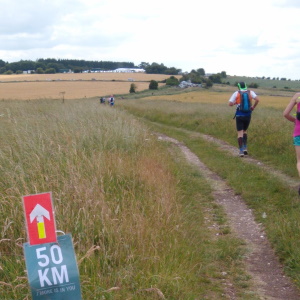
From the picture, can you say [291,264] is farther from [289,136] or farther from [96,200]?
[289,136]

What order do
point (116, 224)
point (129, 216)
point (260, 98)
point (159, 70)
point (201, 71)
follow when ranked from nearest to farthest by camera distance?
point (116, 224)
point (129, 216)
point (260, 98)
point (159, 70)
point (201, 71)

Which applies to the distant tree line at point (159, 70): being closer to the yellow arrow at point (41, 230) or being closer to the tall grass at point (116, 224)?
the tall grass at point (116, 224)

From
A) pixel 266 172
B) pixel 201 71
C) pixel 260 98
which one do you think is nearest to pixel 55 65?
pixel 201 71

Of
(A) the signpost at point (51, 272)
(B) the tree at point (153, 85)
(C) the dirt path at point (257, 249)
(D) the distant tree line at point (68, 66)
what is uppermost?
(D) the distant tree line at point (68, 66)

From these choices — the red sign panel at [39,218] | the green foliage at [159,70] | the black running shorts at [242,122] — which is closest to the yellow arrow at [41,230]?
the red sign panel at [39,218]

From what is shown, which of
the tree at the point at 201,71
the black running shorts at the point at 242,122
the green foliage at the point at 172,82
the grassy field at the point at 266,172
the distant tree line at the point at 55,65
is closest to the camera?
the grassy field at the point at 266,172

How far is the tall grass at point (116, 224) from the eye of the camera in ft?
12.8

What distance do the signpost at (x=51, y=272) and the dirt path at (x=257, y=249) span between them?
6.22 ft

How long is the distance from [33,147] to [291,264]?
3571 millimetres

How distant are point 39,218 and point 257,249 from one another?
3.24 meters

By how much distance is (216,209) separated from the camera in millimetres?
7203

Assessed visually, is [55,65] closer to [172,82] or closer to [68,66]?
[68,66]

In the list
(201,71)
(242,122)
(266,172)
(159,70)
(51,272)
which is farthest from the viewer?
(201,71)

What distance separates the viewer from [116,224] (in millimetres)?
4543
